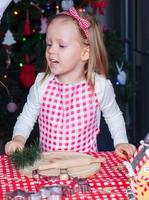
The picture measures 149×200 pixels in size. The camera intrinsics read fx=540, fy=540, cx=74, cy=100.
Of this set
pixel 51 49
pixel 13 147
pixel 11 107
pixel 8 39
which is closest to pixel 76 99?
pixel 51 49

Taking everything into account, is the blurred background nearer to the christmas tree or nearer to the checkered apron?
the christmas tree

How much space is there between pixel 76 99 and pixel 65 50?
250 mm

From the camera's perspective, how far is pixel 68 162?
1714 mm

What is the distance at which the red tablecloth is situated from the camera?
1551 mm

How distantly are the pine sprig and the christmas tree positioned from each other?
1883mm

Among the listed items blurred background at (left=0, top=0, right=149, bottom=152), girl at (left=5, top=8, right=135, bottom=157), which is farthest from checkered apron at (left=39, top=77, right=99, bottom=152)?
blurred background at (left=0, top=0, right=149, bottom=152)

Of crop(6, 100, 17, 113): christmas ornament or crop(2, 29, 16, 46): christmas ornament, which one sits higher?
crop(2, 29, 16, 46): christmas ornament

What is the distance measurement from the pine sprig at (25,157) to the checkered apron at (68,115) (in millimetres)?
400

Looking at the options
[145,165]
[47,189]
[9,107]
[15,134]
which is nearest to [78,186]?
[47,189]

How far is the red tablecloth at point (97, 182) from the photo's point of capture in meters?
1.55

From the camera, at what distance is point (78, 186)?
159 cm

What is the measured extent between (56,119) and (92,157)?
45 centimetres

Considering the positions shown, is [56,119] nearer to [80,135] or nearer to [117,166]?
[80,135]

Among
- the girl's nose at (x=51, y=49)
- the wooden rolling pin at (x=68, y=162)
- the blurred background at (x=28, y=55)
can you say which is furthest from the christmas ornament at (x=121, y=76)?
the wooden rolling pin at (x=68, y=162)
